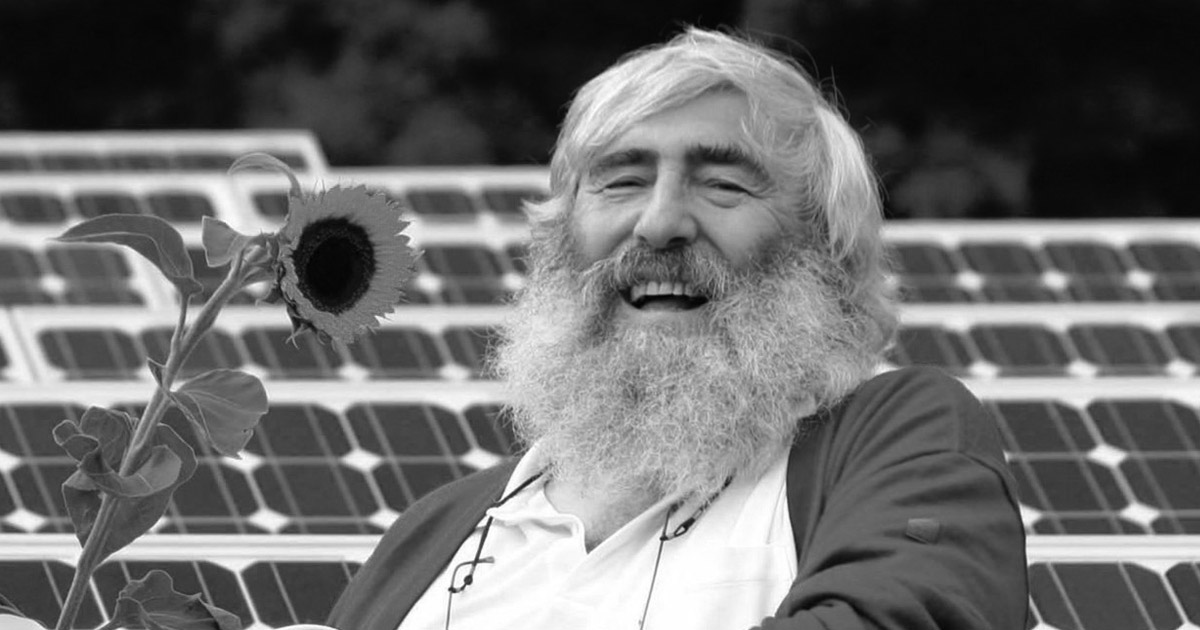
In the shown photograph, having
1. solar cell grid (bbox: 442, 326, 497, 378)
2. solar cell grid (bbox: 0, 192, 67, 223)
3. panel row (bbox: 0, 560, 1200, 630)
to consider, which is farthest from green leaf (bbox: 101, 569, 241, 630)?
solar cell grid (bbox: 0, 192, 67, 223)

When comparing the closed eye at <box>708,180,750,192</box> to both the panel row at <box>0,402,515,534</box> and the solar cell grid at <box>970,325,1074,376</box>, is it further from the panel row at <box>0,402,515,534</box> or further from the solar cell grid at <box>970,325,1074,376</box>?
the solar cell grid at <box>970,325,1074,376</box>

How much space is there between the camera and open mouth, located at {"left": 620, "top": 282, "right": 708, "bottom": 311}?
3.94 metres

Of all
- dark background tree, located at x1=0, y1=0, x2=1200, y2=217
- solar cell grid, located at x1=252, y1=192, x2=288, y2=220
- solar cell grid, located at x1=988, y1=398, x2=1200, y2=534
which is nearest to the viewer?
solar cell grid, located at x1=988, y1=398, x2=1200, y2=534

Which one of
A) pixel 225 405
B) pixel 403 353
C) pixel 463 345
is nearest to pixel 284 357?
pixel 403 353

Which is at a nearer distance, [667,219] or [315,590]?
[667,219]

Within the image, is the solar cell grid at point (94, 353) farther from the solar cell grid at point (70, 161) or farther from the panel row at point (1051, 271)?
the solar cell grid at point (70, 161)

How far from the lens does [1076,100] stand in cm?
1582

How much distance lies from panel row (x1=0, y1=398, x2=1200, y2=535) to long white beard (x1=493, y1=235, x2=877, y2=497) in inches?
55.1

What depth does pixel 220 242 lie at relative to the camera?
2.65 meters

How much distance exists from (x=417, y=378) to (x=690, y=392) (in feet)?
11.7

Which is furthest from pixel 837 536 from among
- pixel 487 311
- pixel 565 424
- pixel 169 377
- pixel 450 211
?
pixel 450 211

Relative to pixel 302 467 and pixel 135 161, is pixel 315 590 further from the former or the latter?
pixel 135 161

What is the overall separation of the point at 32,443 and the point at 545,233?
185 centimetres

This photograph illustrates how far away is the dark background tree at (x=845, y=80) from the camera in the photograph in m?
15.4
